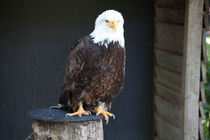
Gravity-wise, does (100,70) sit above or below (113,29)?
below

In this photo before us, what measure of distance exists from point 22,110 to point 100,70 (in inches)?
84.7

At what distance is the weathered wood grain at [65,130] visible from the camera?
344cm

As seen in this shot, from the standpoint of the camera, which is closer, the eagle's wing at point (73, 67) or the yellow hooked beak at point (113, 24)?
the yellow hooked beak at point (113, 24)

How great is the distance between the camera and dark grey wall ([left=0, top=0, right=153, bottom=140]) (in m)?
5.21

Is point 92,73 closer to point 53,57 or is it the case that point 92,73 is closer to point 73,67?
point 73,67

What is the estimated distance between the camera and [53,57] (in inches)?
209

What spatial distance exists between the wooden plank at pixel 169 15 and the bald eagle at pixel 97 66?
1186mm

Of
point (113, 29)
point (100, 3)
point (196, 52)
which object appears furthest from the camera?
point (100, 3)

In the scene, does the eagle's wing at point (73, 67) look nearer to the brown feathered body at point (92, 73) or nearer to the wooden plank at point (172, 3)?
the brown feathered body at point (92, 73)

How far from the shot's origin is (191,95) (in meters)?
4.33

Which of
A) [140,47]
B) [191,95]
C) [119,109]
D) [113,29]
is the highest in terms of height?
[113,29]

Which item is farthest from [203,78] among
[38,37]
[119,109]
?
[38,37]

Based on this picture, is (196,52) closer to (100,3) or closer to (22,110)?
(100,3)

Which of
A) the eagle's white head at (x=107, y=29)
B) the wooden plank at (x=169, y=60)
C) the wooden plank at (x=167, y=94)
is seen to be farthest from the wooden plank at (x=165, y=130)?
the eagle's white head at (x=107, y=29)
